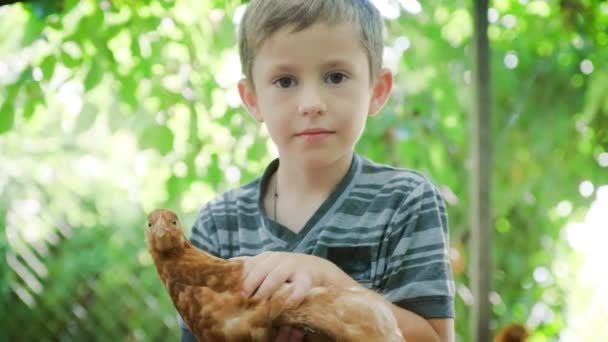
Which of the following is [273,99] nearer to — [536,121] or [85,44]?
[85,44]

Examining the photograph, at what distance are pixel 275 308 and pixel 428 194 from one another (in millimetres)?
218

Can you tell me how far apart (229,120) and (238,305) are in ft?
2.77

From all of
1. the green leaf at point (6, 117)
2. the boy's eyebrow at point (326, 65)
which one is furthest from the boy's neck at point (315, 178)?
the green leaf at point (6, 117)

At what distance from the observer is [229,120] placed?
1369mm

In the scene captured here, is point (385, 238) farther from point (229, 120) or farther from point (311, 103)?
point (229, 120)

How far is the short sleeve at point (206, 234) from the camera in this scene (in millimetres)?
742

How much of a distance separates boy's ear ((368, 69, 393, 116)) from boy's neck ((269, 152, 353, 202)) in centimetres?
6

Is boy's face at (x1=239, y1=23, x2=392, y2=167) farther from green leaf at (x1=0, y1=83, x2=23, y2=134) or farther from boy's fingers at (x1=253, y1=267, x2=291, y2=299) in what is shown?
green leaf at (x1=0, y1=83, x2=23, y2=134)

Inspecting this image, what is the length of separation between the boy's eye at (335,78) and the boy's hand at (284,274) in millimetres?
160

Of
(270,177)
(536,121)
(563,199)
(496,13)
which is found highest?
(496,13)

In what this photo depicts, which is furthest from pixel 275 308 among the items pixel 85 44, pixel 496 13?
pixel 496 13

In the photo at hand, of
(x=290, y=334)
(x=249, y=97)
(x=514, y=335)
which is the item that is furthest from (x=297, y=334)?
(x=514, y=335)

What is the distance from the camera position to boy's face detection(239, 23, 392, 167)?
0.61 meters

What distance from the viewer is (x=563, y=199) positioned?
149cm
